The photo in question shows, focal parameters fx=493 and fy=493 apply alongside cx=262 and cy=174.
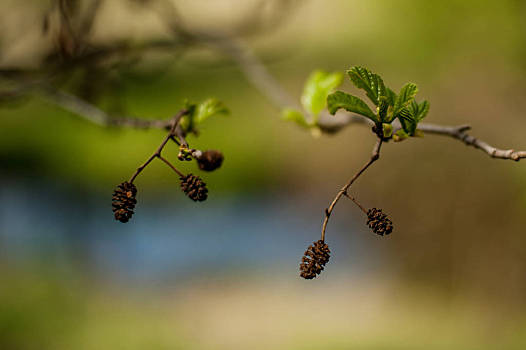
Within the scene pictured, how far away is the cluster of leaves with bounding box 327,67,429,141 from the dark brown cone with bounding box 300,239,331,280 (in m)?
0.23

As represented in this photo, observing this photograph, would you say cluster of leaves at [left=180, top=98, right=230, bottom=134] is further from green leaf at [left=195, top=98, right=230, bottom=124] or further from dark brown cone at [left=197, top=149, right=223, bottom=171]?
dark brown cone at [left=197, top=149, right=223, bottom=171]

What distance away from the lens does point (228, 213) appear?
9.78 meters

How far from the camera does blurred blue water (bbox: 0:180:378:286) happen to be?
8523 mm

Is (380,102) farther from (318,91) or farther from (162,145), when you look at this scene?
(318,91)

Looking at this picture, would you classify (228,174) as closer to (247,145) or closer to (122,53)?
(247,145)

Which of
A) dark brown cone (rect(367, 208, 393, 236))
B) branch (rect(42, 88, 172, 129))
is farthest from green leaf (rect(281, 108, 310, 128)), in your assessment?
dark brown cone (rect(367, 208, 393, 236))

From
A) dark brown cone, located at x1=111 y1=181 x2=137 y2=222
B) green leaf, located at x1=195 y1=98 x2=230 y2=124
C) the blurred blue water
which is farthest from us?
the blurred blue water

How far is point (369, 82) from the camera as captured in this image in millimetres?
787

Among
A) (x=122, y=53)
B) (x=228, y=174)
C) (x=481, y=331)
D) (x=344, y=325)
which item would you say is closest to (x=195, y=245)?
(x=228, y=174)

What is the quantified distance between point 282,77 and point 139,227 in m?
4.66

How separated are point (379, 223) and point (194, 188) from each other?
30cm

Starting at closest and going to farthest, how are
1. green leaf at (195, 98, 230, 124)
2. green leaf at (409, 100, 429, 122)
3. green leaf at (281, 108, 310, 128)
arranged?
green leaf at (409, 100, 429, 122)
green leaf at (195, 98, 230, 124)
green leaf at (281, 108, 310, 128)

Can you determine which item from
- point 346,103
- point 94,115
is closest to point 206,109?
point 346,103

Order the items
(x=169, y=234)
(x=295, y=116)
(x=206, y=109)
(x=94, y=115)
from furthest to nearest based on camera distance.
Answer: (x=169, y=234), (x=94, y=115), (x=295, y=116), (x=206, y=109)
